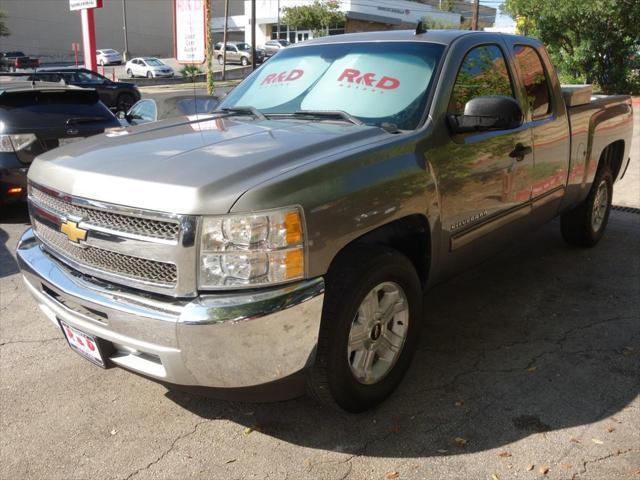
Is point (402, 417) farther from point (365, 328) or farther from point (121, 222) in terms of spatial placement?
point (121, 222)

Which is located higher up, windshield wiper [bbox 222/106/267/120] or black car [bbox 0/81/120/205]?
windshield wiper [bbox 222/106/267/120]

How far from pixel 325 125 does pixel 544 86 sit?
6.90ft

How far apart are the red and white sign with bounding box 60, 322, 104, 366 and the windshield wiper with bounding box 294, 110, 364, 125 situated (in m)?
1.75

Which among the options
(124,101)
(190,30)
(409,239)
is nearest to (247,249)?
(409,239)

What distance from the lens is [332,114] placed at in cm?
348

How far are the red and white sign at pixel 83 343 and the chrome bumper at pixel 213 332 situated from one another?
0.08 m

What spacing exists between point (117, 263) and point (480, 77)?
8.28 feet

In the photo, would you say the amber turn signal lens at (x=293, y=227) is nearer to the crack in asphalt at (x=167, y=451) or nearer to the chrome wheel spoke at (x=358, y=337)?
the chrome wheel spoke at (x=358, y=337)

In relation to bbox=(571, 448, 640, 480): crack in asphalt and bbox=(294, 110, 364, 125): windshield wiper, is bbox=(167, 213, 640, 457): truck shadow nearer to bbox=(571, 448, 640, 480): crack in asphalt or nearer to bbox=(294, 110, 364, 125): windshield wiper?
bbox=(571, 448, 640, 480): crack in asphalt

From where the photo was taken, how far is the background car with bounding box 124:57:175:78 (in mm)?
42344

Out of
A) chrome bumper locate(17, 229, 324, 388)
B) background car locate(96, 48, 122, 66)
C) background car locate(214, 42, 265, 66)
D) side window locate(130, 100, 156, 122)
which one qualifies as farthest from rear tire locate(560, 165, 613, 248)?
background car locate(96, 48, 122, 66)

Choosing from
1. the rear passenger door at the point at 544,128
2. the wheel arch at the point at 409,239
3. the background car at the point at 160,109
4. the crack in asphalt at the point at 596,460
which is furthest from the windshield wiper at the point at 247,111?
the background car at the point at 160,109

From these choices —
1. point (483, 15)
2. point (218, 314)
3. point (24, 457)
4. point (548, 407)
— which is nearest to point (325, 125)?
point (218, 314)

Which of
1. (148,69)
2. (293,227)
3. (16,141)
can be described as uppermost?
(293,227)
